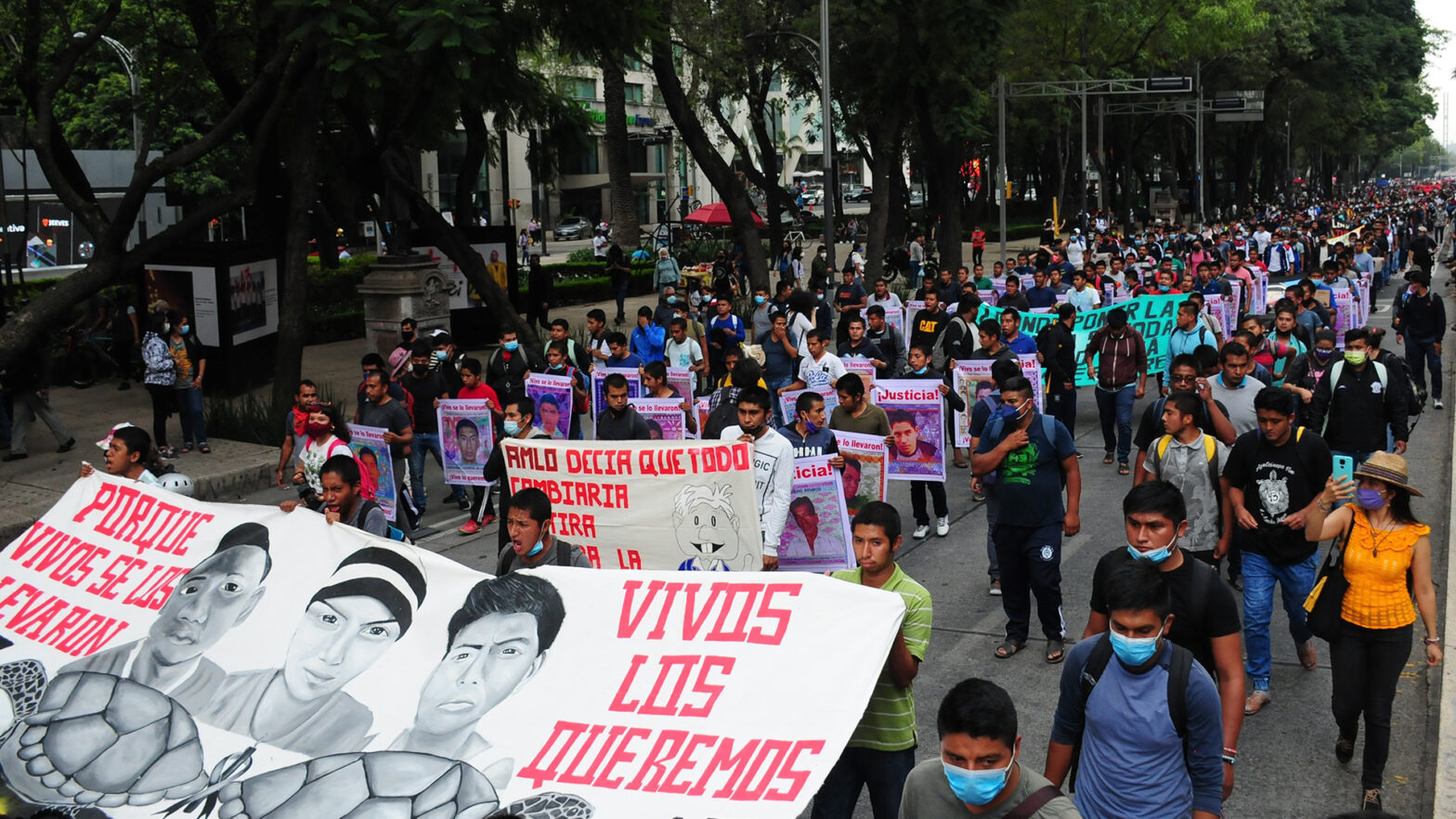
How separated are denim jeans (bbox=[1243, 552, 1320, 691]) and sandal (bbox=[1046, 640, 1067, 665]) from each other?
1.10 m

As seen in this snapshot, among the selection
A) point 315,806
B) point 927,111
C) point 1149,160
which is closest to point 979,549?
point 315,806

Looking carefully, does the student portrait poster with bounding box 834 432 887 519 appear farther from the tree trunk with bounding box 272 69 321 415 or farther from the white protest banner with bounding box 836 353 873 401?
the tree trunk with bounding box 272 69 321 415

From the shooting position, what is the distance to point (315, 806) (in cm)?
507

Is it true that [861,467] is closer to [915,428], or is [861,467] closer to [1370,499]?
[915,428]

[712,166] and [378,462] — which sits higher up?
[712,166]

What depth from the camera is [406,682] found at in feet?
18.3

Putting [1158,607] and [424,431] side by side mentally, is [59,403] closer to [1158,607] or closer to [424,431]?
[424,431]

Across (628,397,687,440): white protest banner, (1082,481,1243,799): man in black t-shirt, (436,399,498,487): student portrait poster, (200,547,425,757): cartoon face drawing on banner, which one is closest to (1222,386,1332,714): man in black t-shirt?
(1082,481,1243,799): man in black t-shirt

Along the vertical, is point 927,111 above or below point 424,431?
above

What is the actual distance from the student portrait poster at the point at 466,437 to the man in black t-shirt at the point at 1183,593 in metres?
7.40

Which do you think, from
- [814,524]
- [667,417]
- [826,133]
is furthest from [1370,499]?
[826,133]

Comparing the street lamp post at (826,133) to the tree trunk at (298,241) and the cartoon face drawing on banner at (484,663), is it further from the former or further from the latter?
the cartoon face drawing on banner at (484,663)

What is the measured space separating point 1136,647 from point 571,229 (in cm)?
6727

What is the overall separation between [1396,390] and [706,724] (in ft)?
22.3
